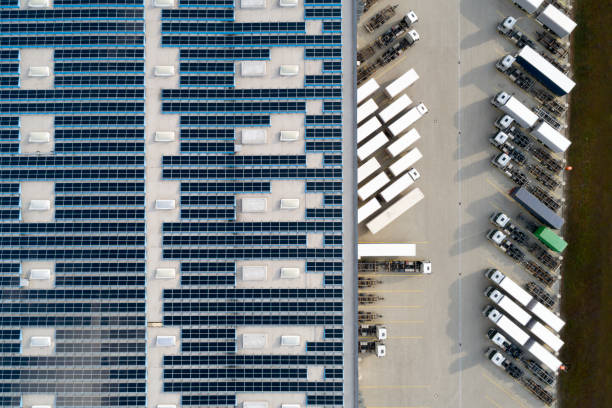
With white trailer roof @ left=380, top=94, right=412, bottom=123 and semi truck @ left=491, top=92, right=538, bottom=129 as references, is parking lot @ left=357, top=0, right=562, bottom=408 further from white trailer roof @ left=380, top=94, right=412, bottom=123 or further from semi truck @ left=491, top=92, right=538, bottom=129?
white trailer roof @ left=380, top=94, right=412, bottom=123

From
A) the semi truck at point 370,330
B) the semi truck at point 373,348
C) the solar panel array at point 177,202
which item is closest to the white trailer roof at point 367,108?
the solar panel array at point 177,202

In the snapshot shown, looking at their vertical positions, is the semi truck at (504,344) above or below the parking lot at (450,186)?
below

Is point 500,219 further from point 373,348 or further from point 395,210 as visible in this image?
point 373,348

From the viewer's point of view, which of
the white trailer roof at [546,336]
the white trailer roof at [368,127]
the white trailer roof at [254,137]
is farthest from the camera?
the white trailer roof at [368,127]

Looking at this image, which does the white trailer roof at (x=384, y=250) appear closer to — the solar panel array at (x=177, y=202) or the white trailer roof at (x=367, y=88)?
the solar panel array at (x=177, y=202)

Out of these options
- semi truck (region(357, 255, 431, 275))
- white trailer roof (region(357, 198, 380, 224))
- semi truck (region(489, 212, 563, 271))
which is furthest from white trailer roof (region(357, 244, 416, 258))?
semi truck (region(489, 212, 563, 271))

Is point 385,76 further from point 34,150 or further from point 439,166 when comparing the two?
point 34,150

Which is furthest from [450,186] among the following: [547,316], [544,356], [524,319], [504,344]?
[544,356]
